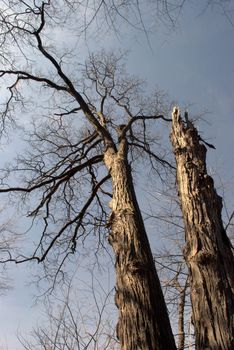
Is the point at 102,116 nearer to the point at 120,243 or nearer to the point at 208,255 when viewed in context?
the point at 120,243

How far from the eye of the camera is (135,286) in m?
3.82

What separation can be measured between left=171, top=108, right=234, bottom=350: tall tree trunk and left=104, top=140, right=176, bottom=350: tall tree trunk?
1.93ft

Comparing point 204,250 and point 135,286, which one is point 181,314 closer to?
point 135,286

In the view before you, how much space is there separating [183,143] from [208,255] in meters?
1.47

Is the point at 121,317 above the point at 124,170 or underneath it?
underneath

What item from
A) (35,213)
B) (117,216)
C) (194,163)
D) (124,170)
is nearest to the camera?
(194,163)

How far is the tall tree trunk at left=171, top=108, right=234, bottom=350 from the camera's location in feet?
9.51

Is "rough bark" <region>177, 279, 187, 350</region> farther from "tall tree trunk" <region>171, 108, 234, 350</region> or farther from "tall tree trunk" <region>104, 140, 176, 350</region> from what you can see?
"tall tree trunk" <region>171, 108, 234, 350</region>

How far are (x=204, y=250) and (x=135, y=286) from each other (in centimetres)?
88

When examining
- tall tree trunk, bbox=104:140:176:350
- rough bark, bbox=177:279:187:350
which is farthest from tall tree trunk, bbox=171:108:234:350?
rough bark, bbox=177:279:187:350

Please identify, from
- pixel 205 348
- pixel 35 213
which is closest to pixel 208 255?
pixel 205 348

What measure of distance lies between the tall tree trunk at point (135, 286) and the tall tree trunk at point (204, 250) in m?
0.59

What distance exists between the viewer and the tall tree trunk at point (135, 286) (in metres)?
3.46

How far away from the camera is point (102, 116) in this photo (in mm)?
7715
